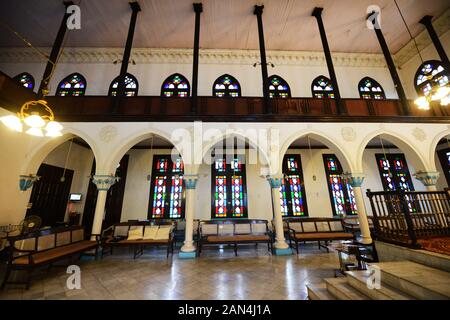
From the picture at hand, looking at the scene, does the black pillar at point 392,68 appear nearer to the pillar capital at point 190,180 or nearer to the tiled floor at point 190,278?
the tiled floor at point 190,278

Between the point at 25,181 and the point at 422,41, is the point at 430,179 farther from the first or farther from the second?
the point at 25,181

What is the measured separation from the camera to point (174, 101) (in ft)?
21.7

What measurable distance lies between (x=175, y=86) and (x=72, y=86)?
484 centimetres

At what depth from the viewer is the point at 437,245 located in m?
3.17

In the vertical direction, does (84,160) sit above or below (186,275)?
above

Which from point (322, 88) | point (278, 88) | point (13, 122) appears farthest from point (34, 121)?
point (322, 88)

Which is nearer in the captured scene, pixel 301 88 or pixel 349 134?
pixel 349 134

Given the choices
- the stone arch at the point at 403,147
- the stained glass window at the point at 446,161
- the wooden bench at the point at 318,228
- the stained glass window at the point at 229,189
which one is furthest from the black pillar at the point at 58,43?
the stained glass window at the point at 446,161

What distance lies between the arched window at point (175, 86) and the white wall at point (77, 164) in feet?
16.0

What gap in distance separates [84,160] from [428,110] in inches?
592
